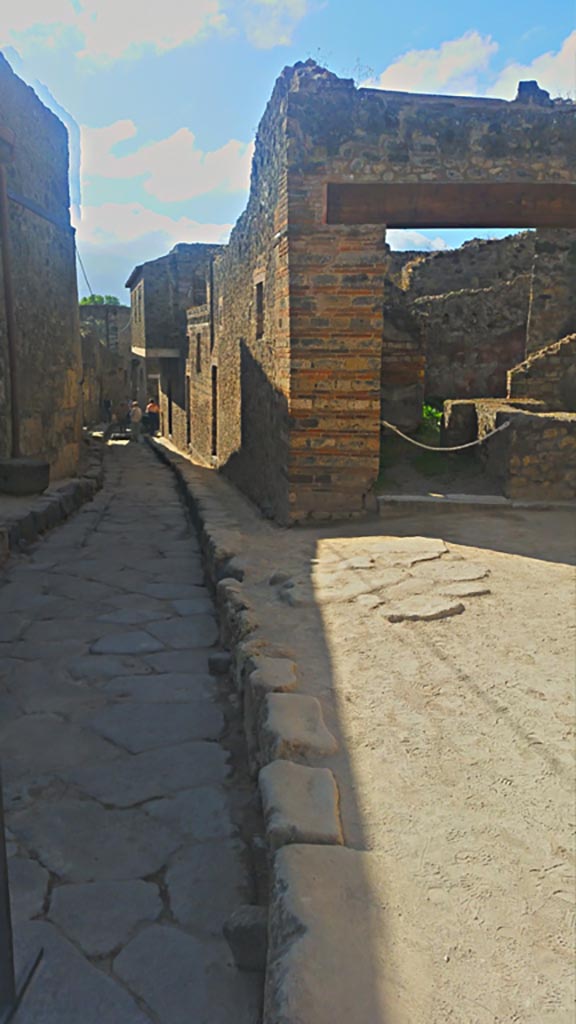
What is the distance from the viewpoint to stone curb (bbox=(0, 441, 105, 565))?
261 inches

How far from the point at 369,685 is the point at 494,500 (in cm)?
414

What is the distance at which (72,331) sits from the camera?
1183 centimetres

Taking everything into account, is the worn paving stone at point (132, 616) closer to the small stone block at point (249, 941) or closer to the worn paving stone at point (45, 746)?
the worn paving stone at point (45, 746)

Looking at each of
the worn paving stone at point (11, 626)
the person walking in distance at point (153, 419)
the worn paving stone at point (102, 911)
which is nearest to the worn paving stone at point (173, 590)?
the worn paving stone at point (11, 626)

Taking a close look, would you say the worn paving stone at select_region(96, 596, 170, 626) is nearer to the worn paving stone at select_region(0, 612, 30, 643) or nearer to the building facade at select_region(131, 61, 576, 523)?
the worn paving stone at select_region(0, 612, 30, 643)

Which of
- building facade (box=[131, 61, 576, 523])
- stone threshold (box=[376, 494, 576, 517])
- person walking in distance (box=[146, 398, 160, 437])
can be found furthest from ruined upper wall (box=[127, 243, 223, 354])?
stone threshold (box=[376, 494, 576, 517])

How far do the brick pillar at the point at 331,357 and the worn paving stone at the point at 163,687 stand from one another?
3.11 m

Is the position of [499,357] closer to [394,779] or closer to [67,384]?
[67,384]

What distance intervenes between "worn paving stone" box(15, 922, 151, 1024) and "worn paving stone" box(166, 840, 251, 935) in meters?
0.31

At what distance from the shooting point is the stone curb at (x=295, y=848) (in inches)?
64.2

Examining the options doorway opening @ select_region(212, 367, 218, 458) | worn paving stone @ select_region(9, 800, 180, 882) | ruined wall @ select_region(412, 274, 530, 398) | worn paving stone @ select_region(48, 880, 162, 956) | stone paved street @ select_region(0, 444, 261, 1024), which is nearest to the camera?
stone paved street @ select_region(0, 444, 261, 1024)

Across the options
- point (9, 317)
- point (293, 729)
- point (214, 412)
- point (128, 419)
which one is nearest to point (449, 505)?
point (293, 729)

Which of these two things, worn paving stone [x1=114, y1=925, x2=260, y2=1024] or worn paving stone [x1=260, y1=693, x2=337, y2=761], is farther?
worn paving stone [x1=260, y1=693, x2=337, y2=761]

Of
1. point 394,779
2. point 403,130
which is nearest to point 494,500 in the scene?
point 403,130
